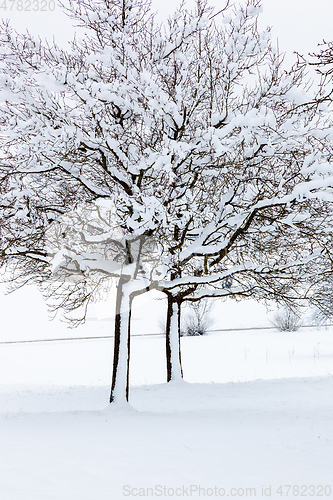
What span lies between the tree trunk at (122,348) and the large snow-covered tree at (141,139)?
0.02 meters

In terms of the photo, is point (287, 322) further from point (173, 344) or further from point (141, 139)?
point (141, 139)

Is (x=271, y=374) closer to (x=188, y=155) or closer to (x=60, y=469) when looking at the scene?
(x=188, y=155)

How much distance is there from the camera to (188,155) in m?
7.65

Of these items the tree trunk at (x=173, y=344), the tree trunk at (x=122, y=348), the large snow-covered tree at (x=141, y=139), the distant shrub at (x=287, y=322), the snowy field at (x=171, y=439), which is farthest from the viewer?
the distant shrub at (x=287, y=322)

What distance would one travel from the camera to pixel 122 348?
8.61 metres

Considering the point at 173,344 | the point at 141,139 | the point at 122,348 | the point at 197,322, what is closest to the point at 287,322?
the point at 197,322

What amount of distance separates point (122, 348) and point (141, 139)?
3882 millimetres

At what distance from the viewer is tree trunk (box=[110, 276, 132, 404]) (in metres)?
8.54

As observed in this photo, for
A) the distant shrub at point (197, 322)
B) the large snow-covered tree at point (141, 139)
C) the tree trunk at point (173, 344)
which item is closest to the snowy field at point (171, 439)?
the tree trunk at point (173, 344)

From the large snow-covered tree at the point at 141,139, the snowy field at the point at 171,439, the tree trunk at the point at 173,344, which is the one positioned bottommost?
the snowy field at the point at 171,439

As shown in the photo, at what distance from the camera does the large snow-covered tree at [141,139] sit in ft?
23.4

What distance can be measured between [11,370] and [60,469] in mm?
14168

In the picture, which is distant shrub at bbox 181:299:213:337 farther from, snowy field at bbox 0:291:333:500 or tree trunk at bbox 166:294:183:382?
tree trunk at bbox 166:294:183:382

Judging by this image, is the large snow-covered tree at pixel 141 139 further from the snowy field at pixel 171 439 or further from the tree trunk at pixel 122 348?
the snowy field at pixel 171 439
